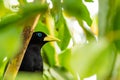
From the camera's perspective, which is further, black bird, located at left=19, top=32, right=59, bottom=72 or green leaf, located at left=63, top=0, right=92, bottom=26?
black bird, located at left=19, top=32, right=59, bottom=72

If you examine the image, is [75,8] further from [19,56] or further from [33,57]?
[33,57]

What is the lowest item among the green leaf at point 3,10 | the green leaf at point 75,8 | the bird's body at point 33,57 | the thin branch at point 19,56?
the bird's body at point 33,57

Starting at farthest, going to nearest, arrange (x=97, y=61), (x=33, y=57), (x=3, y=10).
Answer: (x=33, y=57) → (x=3, y=10) → (x=97, y=61)

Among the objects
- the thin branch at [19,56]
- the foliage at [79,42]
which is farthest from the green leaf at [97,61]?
A: the thin branch at [19,56]

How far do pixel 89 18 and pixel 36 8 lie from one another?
0.14 m

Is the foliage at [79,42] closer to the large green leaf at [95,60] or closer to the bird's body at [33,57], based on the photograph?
the large green leaf at [95,60]

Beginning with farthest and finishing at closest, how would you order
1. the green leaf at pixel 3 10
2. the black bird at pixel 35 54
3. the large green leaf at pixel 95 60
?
the black bird at pixel 35 54 → the green leaf at pixel 3 10 → the large green leaf at pixel 95 60

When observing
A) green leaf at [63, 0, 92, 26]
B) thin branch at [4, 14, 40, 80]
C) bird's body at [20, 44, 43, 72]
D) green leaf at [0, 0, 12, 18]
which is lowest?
bird's body at [20, 44, 43, 72]

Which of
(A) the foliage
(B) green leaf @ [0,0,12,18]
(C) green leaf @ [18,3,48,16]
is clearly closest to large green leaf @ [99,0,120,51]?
(A) the foliage

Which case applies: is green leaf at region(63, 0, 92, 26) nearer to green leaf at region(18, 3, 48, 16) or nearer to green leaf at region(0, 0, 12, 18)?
green leaf at region(18, 3, 48, 16)

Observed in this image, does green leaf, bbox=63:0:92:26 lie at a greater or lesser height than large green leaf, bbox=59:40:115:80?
greater

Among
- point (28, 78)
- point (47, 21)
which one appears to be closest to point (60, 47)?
point (47, 21)

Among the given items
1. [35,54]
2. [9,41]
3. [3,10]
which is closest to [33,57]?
[35,54]

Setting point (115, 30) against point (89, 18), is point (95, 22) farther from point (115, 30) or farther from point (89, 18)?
point (115, 30)
